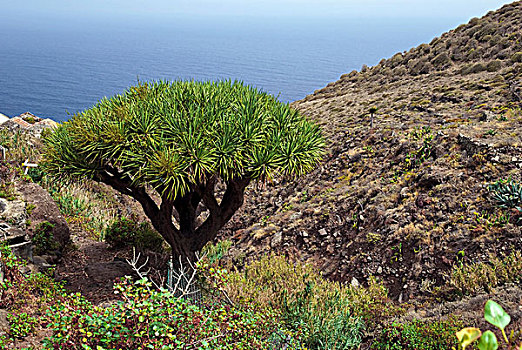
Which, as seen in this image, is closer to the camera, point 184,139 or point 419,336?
point 419,336

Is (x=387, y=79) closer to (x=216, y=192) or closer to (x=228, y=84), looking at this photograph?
(x=216, y=192)

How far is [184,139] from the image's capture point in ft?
20.0

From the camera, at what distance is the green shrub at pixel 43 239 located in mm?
8375

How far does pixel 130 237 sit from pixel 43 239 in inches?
71.4

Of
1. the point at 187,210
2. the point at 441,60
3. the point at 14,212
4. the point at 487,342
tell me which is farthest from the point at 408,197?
the point at 441,60

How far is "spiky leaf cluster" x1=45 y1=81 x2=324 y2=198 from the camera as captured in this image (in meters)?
6.10

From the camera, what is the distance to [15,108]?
12812 cm

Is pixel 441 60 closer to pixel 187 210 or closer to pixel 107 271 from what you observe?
pixel 187 210

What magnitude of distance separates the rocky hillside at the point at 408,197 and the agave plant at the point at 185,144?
7.16 ft

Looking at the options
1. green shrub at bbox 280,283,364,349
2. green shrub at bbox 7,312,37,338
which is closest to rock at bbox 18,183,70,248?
green shrub at bbox 7,312,37,338

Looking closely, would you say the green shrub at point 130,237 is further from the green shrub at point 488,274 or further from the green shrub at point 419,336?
the green shrub at point 488,274

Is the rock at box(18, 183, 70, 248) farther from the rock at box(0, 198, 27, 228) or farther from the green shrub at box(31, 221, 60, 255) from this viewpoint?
the rock at box(0, 198, 27, 228)

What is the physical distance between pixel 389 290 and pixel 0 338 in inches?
216

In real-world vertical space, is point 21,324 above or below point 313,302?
below
